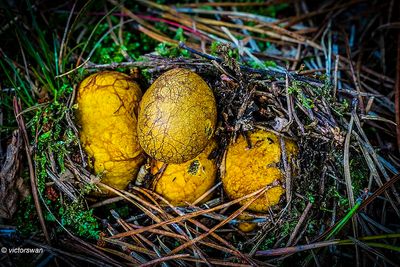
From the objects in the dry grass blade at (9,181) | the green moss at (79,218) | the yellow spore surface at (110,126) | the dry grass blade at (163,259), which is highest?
the yellow spore surface at (110,126)

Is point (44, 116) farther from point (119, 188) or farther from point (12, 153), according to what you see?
point (119, 188)

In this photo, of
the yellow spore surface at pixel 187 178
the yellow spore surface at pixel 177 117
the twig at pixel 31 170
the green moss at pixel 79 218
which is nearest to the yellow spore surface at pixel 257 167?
the yellow spore surface at pixel 187 178

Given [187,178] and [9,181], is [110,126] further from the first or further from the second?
[9,181]

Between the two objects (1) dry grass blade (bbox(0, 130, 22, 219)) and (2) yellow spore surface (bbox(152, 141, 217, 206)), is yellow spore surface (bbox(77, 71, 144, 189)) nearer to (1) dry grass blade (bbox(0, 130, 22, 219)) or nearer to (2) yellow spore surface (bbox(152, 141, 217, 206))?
(2) yellow spore surface (bbox(152, 141, 217, 206))

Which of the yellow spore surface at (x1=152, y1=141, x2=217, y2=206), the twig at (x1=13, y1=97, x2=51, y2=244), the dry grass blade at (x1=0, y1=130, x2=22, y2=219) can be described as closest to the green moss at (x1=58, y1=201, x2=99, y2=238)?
the twig at (x1=13, y1=97, x2=51, y2=244)

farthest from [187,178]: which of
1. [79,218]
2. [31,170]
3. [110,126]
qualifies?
[31,170]

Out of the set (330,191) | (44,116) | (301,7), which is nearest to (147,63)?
(44,116)

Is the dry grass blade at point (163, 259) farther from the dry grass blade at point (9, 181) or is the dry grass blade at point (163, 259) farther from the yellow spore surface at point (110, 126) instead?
the dry grass blade at point (9, 181)

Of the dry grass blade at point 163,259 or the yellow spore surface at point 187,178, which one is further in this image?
the yellow spore surface at point 187,178
